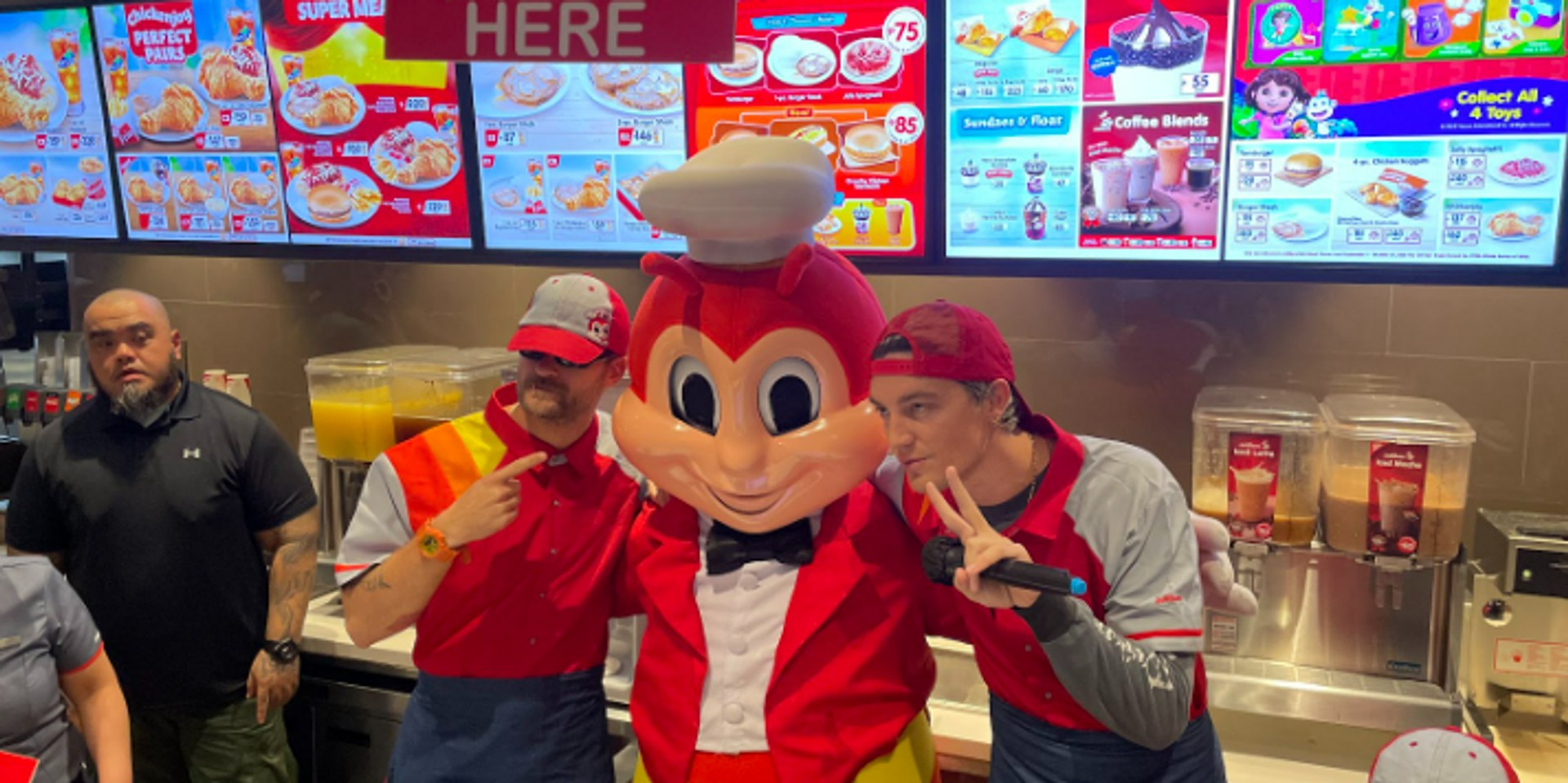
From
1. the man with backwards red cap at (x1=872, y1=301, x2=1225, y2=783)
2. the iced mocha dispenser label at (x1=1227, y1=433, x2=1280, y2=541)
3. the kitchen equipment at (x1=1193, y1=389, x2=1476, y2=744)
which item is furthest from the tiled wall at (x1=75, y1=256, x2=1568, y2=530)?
the man with backwards red cap at (x1=872, y1=301, x2=1225, y2=783)

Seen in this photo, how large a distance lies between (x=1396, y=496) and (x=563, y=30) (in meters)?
1.84

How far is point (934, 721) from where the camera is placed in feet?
8.23

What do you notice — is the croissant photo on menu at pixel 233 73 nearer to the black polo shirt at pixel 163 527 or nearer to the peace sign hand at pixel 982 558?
the black polo shirt at pixel 163 527

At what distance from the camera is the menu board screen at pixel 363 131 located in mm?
3447

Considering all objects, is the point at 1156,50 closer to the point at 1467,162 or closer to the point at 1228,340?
the point at 1467,162

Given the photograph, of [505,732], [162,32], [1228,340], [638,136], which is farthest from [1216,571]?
[162,32]

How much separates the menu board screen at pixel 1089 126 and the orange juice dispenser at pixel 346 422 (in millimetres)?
1669

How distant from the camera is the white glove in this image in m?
1.94

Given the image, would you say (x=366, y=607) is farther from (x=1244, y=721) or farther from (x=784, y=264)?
(x=1244, y=721)

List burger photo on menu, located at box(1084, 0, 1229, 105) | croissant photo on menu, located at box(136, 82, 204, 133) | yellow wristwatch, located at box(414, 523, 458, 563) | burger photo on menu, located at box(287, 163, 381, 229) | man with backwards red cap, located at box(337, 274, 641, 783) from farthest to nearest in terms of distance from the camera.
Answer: croissant photo on menu, located at box(136, 82, 204, 133) → burger photo on menu, located at box(287, 163, 381, 229) → burger photo on menu, located at box(1084, 0, 1229, 105) → man with backwards red cap, located at box(337, 274, 641, 783) → yellow wristwatch, located at box(414, 523, 458, 563)

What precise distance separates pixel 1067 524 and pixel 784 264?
56cm

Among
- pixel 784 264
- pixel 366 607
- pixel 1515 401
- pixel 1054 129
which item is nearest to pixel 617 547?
pixel 366 607

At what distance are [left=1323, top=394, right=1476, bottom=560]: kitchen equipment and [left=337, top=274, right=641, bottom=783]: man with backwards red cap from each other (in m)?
1.47

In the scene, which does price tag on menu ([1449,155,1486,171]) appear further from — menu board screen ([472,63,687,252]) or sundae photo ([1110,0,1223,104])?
menu board screen ([472,63,687,252])
